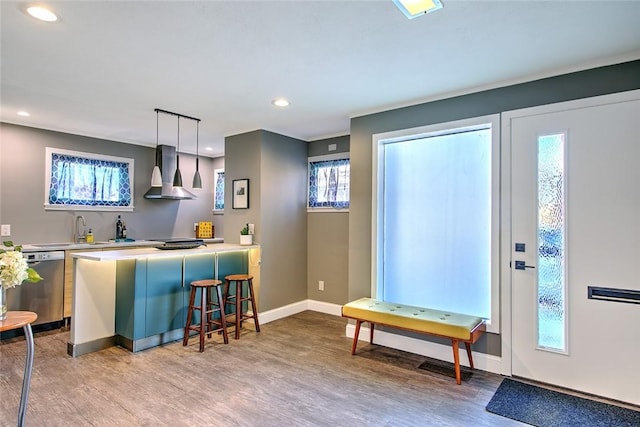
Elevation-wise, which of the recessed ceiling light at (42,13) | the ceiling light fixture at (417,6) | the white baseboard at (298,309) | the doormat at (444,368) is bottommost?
the doormat at (444,368)

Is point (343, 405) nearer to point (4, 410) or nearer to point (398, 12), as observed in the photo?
point (4, 410)

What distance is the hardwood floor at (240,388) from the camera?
7.68 feet

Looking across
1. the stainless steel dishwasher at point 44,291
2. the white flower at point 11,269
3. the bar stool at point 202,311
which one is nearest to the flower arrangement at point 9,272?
the white flower at point 11,269

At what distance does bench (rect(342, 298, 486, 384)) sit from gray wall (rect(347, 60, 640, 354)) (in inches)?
12.2

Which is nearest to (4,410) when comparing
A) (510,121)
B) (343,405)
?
(343,405)

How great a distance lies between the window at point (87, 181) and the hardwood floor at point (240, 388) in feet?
6.35

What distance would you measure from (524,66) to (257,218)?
328 cm

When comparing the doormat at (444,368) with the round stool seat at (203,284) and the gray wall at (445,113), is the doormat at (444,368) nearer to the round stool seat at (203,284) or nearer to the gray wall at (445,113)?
the gray wall at (445,113)

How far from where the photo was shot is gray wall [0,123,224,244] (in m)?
4.40

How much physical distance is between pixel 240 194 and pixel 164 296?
1674 millimetres

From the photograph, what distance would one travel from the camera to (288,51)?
249cm

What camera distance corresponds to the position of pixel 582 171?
2.68 metres

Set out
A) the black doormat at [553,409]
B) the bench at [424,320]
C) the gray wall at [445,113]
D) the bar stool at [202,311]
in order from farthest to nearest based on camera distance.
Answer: the bar stool at [202,311]
the bench at [424,320]
the gray wall at [445,113]
the black doormat at [553,409]

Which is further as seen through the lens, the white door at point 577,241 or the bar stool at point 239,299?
the bar stool at point 239,299
